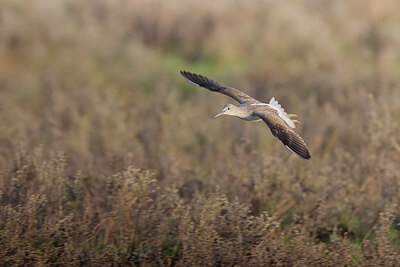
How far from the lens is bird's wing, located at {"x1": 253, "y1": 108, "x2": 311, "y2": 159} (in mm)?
4734

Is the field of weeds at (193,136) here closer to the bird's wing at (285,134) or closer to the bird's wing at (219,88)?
the bird's wing at (219,88)

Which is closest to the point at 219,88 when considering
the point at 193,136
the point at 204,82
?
the point at 204,82

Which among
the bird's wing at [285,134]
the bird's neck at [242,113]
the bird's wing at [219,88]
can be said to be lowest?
the bird's wing at [285,134]

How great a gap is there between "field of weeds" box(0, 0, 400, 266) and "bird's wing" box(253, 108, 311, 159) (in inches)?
21.0

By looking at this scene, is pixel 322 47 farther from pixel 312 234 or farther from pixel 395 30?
pixel 312 234

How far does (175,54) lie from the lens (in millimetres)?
13242

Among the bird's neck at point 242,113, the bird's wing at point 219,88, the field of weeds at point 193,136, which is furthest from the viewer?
the bird's wing at point 219,88

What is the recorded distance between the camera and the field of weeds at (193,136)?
14.4 feet

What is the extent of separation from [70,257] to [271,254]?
4.68 ft

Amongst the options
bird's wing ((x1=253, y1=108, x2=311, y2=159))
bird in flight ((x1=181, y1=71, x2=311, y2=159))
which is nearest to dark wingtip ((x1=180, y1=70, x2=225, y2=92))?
bird in flight ((x1=181, y1=71, x2=311, y2=159))

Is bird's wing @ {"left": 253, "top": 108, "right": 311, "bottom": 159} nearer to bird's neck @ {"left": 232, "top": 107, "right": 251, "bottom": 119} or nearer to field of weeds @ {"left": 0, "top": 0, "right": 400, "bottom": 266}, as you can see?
bird's neck @ {"left": 232, "top": 107, "right": 251, "bottom": 119}

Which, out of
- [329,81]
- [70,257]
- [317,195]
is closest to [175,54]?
[329,81]

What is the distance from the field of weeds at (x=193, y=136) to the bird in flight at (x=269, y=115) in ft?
1.41

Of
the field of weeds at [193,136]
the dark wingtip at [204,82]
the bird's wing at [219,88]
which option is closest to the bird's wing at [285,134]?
Answer: the field of weeds at [193,136]
